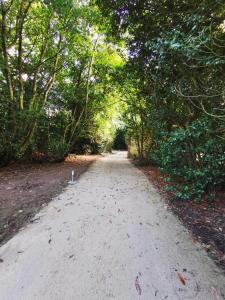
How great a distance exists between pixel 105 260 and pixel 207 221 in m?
2.44

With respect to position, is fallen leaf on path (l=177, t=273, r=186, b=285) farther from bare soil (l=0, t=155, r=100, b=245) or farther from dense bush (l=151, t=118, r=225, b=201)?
dense bush (l=151, t=118, r=225, b=201)


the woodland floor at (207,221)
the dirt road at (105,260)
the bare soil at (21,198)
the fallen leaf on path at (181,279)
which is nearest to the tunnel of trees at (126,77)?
the woodland floor at (207,221)

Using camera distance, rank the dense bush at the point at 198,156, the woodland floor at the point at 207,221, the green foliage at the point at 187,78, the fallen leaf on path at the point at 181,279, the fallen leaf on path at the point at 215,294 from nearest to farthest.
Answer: the fallen leaf on path at the point at 215,294, the fallen leaf on path at the point at 181,279, the woodland floor at the point at 207,221, the green foliage at the point at 187,78, the dense bush at the point at 198,156

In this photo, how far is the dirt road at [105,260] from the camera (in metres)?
2.21

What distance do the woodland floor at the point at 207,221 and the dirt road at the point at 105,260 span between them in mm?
186

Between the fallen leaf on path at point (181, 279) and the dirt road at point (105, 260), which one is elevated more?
the dirt road at point (105, 260)

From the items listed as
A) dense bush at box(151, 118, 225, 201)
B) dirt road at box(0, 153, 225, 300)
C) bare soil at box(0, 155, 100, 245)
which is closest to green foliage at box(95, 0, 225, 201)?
dense bush at box(151, 118, 225, 201)

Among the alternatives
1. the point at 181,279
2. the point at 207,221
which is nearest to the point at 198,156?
the point at 207,221

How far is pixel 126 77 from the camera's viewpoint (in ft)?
36.3

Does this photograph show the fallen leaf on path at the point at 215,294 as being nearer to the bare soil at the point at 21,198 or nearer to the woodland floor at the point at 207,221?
the woodland floor at the point at 207,221

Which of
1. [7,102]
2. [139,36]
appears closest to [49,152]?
[7,102]

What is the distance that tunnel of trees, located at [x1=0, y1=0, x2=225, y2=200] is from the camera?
15.2ft

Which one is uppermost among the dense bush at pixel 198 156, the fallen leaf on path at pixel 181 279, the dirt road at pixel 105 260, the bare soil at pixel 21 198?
the dense bush at pixel 198 156

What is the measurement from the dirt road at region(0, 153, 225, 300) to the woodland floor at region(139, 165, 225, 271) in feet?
0.61
